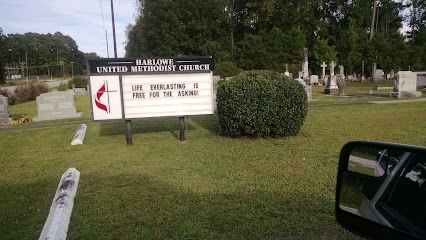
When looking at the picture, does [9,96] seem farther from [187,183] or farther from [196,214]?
[196,214]

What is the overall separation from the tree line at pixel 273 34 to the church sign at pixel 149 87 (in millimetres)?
35985

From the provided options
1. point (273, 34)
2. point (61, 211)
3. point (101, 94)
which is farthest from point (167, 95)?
point (273, 34)

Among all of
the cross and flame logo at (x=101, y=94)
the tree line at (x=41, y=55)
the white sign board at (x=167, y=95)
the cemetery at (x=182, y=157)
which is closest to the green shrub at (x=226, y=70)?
the cemetery at (x=182, y=157)

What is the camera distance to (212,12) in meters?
54.1

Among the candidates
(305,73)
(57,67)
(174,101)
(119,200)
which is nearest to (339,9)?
(305,73)

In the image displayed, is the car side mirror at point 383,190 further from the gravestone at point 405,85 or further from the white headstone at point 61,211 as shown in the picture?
the gravestone at point 405,85

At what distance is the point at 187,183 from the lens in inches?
195

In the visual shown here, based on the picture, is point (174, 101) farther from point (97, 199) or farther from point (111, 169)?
point (97, 199)

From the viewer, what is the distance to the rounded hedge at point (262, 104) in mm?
7352

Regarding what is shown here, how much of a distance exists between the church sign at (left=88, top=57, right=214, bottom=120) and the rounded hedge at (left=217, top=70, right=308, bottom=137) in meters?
0.71

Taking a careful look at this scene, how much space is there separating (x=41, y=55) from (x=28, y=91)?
305 ft

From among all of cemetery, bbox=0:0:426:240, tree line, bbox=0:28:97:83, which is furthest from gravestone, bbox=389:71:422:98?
tree line, bbox=0:28:97:83

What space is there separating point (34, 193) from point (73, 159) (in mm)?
1987

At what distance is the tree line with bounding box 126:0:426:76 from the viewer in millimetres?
47312
